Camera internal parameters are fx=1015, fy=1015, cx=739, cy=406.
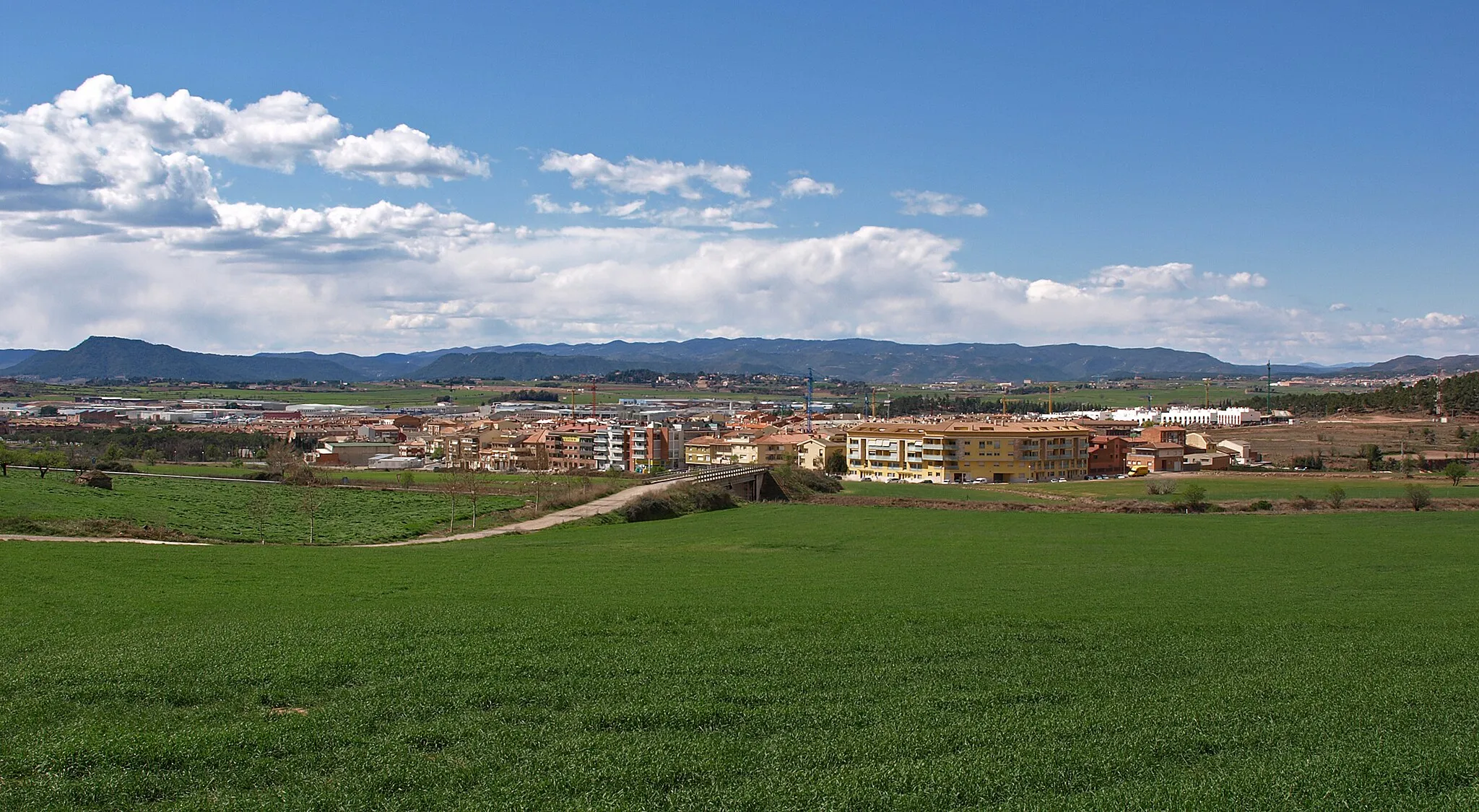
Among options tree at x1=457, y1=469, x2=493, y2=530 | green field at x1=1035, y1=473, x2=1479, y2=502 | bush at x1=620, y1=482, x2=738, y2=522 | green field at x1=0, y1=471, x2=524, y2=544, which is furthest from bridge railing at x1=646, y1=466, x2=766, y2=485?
green field at x1=1035, y1=473, x2=1479, y2=502

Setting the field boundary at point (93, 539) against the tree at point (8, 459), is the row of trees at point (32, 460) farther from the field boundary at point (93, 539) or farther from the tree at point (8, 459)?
the field boundary at point (93, 539)

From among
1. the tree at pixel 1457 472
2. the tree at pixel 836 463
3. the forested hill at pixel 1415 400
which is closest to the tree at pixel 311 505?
the tree at pixel 836 463

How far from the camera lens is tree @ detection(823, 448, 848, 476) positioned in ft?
363

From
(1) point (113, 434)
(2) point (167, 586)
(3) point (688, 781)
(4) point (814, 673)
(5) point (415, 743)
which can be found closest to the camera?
(3) point (688, 781)

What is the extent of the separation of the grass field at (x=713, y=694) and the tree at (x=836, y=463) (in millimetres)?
84475

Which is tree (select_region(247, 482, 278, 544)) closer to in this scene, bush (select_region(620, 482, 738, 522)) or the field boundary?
the field boundary

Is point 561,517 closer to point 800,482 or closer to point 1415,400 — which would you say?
point 800,482

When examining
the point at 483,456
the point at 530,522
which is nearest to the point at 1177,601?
the point at 530,522

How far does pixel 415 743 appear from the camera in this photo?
10320mm

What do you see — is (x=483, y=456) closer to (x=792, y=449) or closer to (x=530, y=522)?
(x=792, y=449)

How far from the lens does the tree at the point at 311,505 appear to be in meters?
43.2

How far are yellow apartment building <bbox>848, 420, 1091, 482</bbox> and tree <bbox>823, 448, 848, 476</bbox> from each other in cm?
153

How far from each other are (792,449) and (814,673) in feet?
347

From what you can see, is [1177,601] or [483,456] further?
[483,456]
